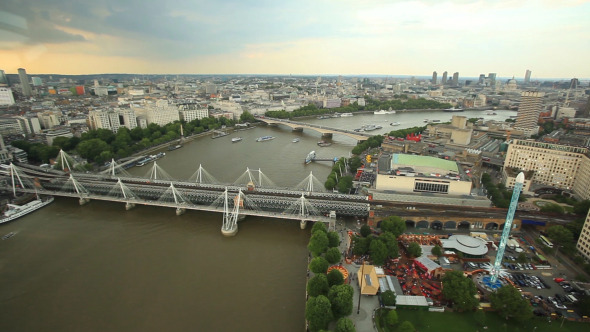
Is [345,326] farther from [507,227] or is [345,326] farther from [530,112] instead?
[530,112]

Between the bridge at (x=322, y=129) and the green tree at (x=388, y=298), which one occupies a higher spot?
the bridge at (x=322, y=129)

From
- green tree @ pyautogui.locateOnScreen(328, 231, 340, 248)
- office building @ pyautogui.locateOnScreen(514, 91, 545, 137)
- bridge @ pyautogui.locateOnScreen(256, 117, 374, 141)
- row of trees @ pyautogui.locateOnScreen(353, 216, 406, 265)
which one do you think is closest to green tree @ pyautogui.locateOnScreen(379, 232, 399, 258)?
row of trees @ pyautogui.locateOnScreen(353, 216, 406, 265)

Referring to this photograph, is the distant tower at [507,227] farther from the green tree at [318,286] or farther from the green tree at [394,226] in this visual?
the green tree at [318,286]

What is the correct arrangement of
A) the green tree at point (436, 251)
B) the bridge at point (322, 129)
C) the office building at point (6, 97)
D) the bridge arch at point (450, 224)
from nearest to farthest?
the green tree at point (436, 251) < the bridge arch at point (450, 224) < the bridge at point (322, 129) < the office building at point (6, 97)

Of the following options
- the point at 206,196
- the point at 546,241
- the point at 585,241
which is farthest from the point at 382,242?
the point at 206,196

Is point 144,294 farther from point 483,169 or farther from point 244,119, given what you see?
point 244,119

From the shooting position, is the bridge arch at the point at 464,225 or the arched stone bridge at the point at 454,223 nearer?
the arched stone bridge at the point at 454,223

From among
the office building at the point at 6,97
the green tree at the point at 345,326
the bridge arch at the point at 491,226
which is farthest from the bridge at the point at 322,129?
the office building at the point at 6,97

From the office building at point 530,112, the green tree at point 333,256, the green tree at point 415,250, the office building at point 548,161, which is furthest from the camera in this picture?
the office building at point 530,112
